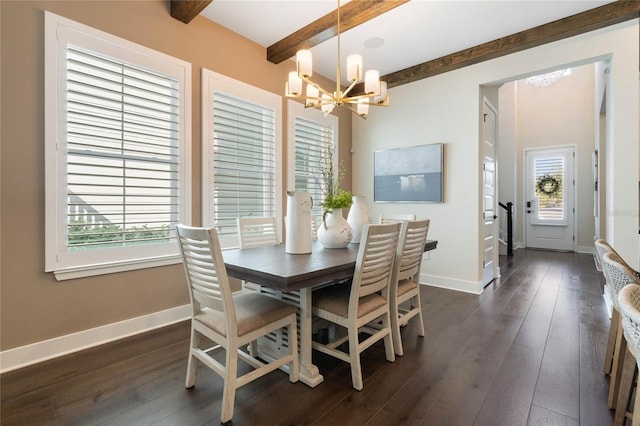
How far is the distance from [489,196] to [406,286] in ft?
8.59

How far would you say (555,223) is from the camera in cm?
698

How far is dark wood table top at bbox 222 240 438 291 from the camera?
1.54m

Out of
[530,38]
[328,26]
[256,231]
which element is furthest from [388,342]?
[530,38]

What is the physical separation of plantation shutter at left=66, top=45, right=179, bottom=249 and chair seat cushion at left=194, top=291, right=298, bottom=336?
4.09 feet

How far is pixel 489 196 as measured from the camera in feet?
14.1

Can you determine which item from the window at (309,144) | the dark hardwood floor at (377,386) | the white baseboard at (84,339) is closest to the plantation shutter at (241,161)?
the window at (309,144)

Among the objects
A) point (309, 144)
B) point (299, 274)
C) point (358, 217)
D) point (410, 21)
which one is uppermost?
point (410, 21)

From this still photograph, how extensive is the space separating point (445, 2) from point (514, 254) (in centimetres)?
558

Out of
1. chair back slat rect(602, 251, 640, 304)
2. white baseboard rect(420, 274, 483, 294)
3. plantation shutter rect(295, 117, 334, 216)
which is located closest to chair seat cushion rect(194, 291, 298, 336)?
chair back slat rect(602, 251, 640, 304)

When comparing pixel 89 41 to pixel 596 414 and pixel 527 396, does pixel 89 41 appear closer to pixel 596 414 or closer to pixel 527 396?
pixel 527 396

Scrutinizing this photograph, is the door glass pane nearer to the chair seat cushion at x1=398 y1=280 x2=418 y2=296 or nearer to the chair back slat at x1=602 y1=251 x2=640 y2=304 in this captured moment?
the chair seat cushion at x1=398 y1=280 x2=418 y2=296

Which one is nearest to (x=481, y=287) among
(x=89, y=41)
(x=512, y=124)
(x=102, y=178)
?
(x=102, y=178)

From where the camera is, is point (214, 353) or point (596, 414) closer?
point (596, 414)

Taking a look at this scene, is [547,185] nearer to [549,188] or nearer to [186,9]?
[549,188]
